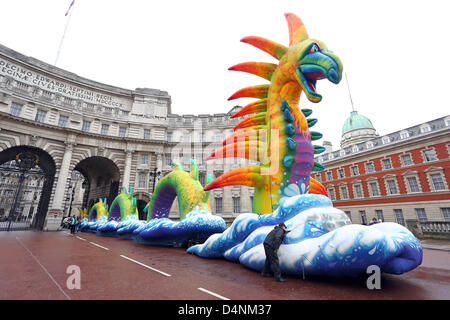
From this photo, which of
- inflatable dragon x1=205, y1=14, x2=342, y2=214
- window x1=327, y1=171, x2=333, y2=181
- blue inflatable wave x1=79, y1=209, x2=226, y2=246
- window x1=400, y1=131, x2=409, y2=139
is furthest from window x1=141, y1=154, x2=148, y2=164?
window x1=400, y1=131, x2=409, y2=139

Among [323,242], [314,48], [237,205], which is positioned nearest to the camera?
[323,242]

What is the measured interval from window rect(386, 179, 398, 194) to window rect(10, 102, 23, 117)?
40.5m

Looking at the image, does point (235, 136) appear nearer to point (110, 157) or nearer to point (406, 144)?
point (110, 157)

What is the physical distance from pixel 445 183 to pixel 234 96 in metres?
26.3

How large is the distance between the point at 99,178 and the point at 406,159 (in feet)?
126

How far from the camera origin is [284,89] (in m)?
6.28

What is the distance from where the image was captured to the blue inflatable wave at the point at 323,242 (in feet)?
10.7

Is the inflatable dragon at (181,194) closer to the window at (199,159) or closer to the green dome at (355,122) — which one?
the window at (199,159)

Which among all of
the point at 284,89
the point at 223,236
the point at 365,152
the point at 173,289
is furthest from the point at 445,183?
the point at 173,289

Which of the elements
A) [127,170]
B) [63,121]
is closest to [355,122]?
[127,170]

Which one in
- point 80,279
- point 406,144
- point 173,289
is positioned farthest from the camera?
point 406,144

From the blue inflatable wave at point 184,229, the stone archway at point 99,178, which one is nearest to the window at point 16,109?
the stone archway at point 99,178

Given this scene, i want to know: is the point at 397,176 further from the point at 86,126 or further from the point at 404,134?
the point at 86,126

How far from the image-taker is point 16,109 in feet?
68.1
